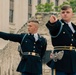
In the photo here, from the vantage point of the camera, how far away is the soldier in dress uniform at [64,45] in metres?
6.21

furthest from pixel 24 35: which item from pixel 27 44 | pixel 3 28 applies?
pixel 3 28

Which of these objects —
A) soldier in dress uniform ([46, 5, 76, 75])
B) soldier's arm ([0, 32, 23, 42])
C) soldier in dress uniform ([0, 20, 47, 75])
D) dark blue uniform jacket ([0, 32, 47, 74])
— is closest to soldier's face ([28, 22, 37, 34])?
soldier in dress uniform ([0, 20, 47, 75])

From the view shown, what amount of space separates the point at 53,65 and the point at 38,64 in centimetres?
128

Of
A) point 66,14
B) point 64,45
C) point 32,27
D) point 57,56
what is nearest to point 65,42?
point 64,45

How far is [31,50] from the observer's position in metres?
7.52

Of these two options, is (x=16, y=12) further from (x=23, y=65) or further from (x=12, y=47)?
(x=23, y=65)

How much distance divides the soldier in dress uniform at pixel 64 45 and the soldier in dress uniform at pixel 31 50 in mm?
1072

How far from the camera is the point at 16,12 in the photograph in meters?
43.4

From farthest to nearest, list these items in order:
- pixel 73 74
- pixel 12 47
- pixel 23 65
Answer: pixel 12 47, pixel 23 65, pixel 73 74

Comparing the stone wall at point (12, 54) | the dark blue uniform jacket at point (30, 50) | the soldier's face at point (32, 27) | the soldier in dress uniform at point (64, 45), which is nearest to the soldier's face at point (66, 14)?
the soldier in dress uniform at point (64, 45)

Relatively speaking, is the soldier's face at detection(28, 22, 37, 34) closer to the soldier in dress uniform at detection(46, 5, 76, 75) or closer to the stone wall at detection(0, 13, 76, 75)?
the soldier in dress uniform at detection(46, 5, 76, 75)

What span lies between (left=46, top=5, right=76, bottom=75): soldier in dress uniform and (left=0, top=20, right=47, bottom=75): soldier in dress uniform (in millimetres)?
1072

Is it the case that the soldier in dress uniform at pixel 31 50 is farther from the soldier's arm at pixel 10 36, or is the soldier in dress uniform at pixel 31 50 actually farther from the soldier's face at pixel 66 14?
the soldier's face at pixel 66 14

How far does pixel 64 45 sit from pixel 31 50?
131 centimetres
